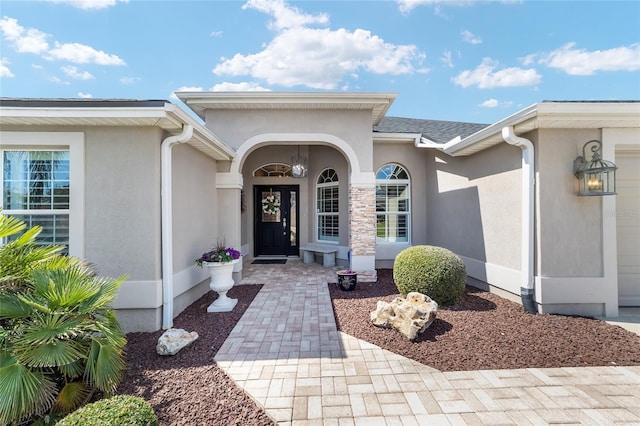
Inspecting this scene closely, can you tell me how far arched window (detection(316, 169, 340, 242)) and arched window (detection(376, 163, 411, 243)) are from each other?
4.40 ft

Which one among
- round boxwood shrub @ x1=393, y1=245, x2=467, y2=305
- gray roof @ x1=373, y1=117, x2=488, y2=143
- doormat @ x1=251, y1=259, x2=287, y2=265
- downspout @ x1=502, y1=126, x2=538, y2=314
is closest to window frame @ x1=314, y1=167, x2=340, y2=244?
doormat @ x1=251, y1=259, x2=287, y2=265

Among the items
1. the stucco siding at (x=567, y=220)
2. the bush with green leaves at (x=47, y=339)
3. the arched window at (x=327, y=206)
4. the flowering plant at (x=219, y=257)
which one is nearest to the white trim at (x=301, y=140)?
the arched window at (x=327, y=206)

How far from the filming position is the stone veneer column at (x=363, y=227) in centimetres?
677

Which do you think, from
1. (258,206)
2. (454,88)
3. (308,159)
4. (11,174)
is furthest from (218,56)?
(454,88)

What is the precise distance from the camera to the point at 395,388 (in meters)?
2.71

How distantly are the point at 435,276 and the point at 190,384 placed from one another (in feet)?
12.7

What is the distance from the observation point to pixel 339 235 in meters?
8.62

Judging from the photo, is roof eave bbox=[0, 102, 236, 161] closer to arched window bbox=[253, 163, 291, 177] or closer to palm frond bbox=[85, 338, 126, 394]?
palm frond bbox=[85, 338, 126, 394]

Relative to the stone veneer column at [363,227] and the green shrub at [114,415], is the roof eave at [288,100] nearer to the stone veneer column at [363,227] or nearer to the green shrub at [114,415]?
the stone veneer column at [363,227]

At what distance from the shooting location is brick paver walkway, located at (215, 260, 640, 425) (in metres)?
2.34

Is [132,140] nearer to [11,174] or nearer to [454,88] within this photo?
[11,174]

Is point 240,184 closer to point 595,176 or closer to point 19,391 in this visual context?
point 19,391

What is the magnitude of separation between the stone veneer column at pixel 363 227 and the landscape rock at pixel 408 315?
2.50 m

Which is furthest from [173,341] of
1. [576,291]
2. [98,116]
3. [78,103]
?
[576,291]
